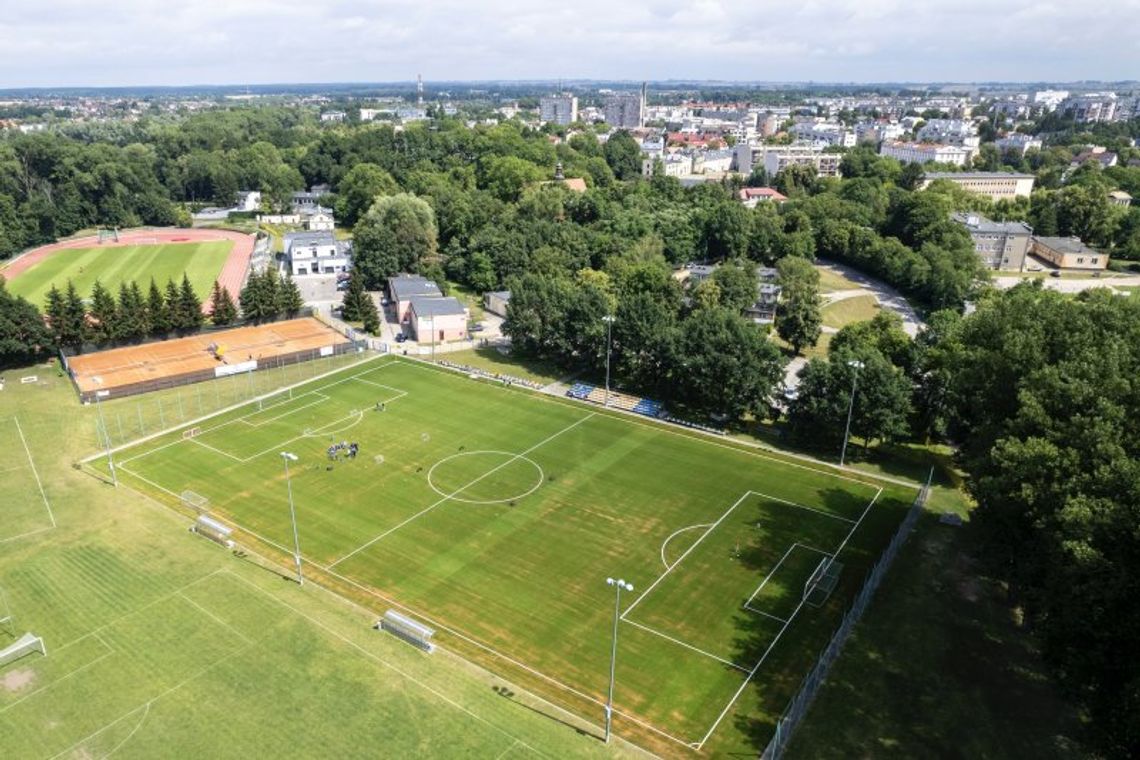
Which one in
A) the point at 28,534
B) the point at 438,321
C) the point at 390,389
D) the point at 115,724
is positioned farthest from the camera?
the point at 438,321

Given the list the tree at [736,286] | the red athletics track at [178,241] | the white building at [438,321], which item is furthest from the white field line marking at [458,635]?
the red athletics track at [178,241]

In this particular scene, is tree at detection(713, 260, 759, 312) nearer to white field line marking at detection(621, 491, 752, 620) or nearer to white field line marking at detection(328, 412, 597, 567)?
white field line marking at detection(328, 412, 597, 567)

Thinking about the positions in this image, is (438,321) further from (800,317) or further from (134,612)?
(134,612)

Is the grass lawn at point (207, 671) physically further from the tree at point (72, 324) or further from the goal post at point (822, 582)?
the tree at point (72, 324)

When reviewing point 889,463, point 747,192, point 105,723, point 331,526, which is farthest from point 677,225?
point 105,723

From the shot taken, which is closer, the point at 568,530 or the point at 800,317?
the point at 568,530

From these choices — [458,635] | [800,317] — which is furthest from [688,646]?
[800,317]

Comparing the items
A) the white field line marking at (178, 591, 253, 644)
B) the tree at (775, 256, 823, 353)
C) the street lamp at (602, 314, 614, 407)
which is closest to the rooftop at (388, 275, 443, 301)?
the street lamp at (602, 314, 614, 407)
